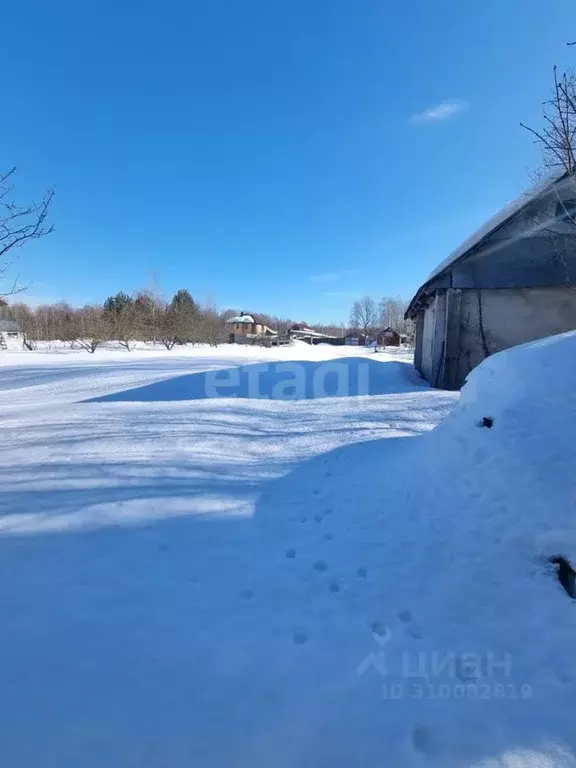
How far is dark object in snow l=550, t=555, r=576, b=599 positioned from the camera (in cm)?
227

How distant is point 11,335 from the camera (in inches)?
1602

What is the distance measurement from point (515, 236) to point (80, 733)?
11.1 meters

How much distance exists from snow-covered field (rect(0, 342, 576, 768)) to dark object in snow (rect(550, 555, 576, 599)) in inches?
2.2

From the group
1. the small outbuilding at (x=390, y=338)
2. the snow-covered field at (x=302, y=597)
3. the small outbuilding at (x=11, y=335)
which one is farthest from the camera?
the small outbuilding at (x=390, y=338)

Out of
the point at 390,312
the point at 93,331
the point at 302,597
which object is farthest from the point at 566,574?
the point at 390,312

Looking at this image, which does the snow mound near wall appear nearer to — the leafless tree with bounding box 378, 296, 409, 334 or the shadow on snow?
the shadow on snow

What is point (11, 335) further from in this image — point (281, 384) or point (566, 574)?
point (566, 574)

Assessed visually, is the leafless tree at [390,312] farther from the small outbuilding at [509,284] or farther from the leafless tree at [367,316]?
the small outbuilding at [509,284]

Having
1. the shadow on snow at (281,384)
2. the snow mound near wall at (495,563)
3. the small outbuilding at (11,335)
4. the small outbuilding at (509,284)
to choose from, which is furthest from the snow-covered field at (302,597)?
the small outbuilding at (11,335)

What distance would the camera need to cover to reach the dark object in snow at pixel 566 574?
7.43 feet

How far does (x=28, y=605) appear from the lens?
2172 millimetres

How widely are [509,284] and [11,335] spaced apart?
47.9 meters

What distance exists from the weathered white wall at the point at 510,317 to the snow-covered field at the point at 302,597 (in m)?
5.85

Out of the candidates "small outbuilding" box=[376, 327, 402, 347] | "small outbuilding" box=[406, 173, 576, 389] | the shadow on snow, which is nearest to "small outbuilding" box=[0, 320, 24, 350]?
the shadow on snow
